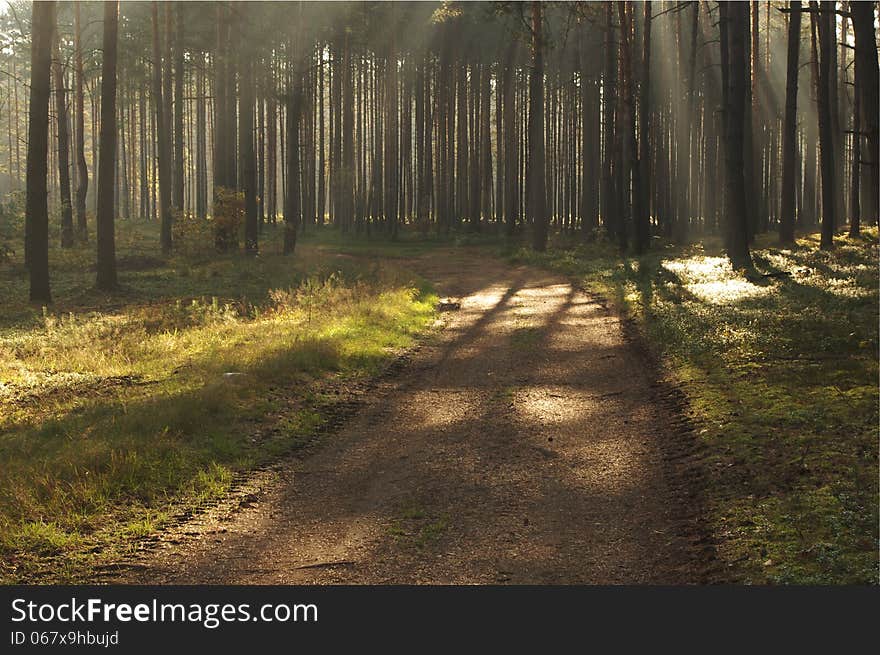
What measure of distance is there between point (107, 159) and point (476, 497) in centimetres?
1893

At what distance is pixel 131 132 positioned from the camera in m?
69.1

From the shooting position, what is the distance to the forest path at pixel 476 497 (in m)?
5.84

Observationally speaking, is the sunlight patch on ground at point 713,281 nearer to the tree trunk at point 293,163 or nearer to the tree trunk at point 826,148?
the tree trunk at point 826,148

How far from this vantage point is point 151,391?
449 inches

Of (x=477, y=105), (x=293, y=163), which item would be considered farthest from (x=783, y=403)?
(x=477, y=105)

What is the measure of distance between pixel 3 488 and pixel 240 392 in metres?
3.63

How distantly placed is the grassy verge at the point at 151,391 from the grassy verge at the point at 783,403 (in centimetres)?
438

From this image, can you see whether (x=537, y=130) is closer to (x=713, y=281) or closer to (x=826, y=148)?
(x=826, y=148)

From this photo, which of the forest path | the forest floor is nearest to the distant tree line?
the forest floor

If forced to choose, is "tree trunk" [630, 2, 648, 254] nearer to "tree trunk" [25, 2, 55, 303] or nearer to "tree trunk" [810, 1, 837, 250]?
"tree trunk" [810, 1, 837, 250]

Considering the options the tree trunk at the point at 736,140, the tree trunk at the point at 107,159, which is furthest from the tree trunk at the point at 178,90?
the tree trunk at the point at 736,140

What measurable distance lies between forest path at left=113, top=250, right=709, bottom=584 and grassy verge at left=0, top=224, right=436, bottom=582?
713 millimetres

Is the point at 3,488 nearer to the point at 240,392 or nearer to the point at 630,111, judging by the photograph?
the point at 240,392

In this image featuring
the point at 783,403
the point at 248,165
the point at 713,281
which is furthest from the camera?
the point at 248,165
